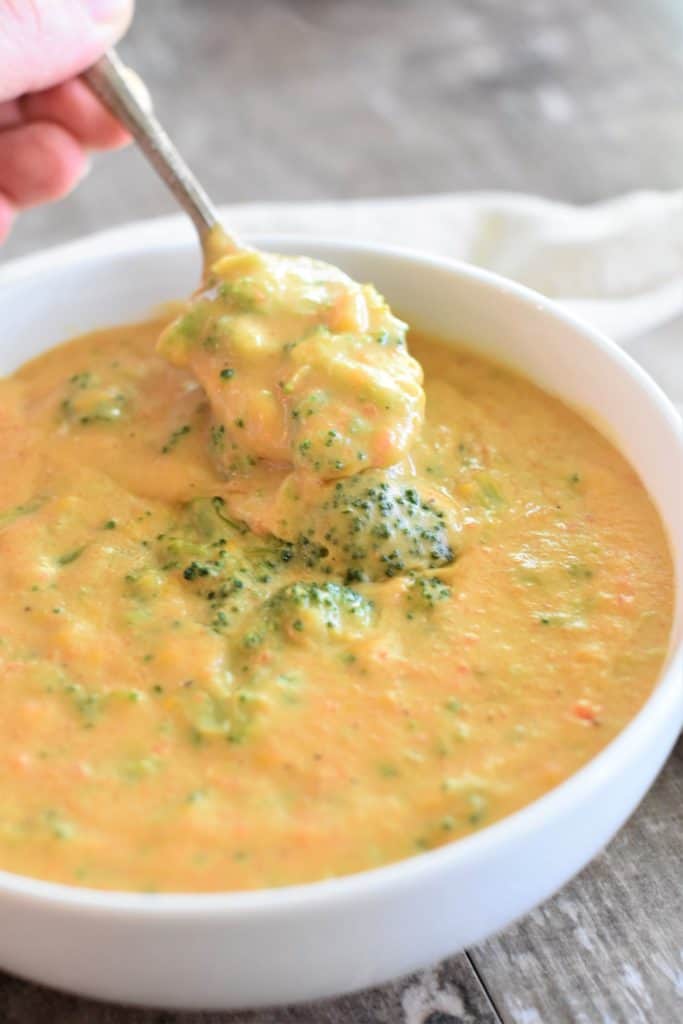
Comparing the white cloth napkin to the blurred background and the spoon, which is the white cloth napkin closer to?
the blurred background

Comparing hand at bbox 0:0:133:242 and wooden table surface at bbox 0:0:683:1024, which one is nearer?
hand at bbox 0:0:133:242

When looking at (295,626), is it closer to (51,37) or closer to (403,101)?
(51,37)

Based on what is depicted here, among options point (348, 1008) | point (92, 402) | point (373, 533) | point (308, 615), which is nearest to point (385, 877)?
point (348, 1008)

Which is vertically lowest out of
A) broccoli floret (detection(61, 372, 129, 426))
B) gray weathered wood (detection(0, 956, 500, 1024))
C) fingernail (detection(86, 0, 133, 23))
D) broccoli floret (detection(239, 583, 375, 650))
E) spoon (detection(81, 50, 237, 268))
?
gray weathered wood (detection(0, 956, 500, 1024))

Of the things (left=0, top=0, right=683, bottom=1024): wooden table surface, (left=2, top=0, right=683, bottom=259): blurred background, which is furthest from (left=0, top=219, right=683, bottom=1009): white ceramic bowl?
(left=2, top=0, right=683, bottom=259): blurred background

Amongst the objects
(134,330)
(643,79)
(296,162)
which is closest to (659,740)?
(134,330)

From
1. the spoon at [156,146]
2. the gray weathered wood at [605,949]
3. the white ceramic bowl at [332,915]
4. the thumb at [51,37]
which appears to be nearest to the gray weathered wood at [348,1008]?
the gray weathered wood at [605,949]
